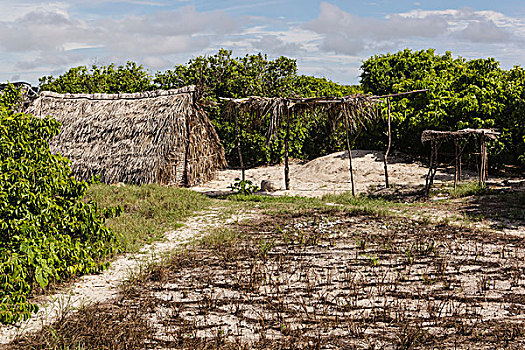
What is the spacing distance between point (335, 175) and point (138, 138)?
18.0 ft

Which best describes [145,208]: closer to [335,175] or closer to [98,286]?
[98,286]

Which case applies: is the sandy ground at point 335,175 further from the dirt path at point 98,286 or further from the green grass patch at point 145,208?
the dirt path at point 98,286

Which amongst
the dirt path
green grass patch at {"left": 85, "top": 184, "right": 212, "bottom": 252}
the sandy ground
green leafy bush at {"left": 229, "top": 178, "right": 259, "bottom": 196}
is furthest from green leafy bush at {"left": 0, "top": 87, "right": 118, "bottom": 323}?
the sandy ground

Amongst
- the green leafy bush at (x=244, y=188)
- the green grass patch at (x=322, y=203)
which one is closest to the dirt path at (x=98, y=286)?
the green grass patch at (x=322, y=203)

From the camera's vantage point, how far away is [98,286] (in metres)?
6.07

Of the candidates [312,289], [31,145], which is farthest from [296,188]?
[31,145]

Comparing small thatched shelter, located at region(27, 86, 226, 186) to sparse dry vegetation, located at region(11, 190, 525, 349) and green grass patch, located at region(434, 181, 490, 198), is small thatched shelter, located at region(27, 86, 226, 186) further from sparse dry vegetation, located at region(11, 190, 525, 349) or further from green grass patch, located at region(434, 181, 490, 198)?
green grass patch, located at region(434, 181, 490, 198)

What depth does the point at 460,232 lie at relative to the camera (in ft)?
26.9

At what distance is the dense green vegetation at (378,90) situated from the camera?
13.4 m

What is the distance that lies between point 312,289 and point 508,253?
3.02 m

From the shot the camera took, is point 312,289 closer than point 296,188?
Yes

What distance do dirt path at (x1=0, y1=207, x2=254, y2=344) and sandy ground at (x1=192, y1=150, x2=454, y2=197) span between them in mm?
4806

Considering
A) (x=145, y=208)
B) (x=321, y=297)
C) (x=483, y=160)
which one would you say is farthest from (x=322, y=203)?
(x=321, y=297)

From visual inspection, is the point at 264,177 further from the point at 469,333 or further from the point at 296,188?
the point at 469,333
